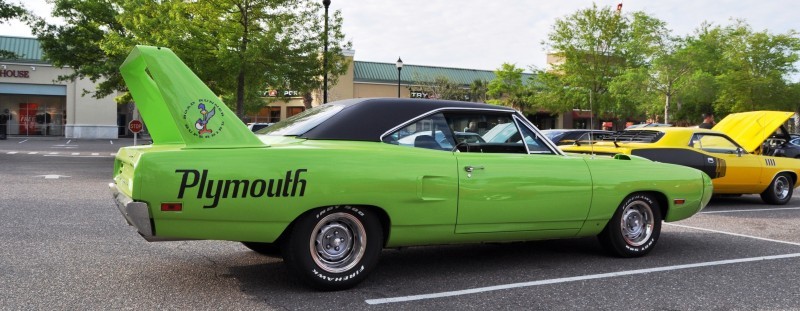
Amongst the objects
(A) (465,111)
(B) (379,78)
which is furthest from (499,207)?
(B) (379,78)

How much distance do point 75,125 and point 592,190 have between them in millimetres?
45561

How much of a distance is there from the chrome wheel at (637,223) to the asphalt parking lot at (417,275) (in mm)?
204

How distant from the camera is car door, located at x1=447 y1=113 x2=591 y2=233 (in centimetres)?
486

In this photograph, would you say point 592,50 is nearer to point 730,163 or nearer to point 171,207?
point 730,163

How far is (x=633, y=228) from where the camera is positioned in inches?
235

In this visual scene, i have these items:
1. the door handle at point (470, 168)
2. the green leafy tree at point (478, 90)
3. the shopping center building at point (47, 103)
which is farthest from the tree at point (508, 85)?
the door handle at point (470, 168)

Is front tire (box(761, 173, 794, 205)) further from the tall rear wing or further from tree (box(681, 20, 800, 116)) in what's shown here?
tree (box(681, 20, 800, 116))

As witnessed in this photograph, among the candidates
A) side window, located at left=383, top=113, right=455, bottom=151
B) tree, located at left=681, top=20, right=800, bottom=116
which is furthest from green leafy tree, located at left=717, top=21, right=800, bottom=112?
side window, located at left=383, top=113, right=455, bottom=151

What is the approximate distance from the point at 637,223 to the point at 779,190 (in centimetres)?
696

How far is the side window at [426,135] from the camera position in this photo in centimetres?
488

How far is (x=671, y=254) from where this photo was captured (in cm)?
620

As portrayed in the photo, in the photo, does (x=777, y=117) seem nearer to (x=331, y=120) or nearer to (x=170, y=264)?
(x=331, y=120)

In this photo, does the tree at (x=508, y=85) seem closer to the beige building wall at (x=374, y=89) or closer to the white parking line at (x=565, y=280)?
the beige building wall at (x=374, y=89)

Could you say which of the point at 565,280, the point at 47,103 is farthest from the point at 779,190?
the point at 47,103
